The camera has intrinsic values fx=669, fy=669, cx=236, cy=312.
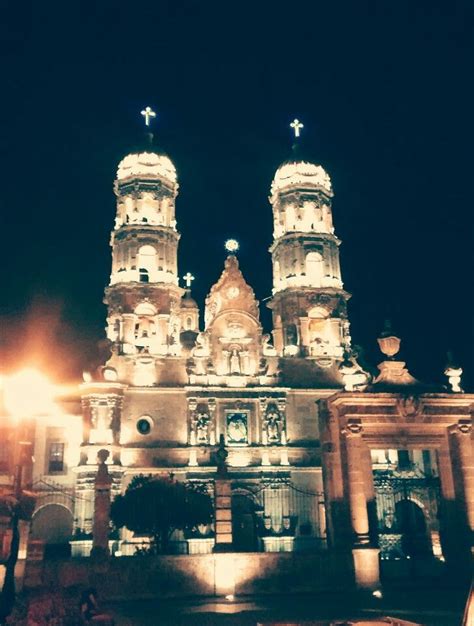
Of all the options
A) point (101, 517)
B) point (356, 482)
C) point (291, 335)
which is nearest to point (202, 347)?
point (291, 335)

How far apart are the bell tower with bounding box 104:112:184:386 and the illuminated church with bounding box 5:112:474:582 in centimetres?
10

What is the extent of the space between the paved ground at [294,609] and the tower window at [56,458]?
25.1 meters

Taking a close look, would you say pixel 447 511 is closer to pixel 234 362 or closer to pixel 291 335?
pixel 234 362

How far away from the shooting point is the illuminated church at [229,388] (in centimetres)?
4378

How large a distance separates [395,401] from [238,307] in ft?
76.3

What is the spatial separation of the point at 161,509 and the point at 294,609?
38.2ft

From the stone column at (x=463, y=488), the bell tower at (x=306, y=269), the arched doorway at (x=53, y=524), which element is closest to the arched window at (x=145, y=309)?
the bell tower at (x=306, y=269)

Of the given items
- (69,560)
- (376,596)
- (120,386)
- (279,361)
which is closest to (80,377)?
(120,386)

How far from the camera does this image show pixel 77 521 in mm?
42062

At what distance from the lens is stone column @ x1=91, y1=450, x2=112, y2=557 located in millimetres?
23344

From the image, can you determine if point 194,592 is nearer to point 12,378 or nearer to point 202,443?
point 12,378

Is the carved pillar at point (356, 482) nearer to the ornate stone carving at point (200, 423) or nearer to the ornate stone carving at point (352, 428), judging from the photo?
the ornate stone carving at point (352, 428)

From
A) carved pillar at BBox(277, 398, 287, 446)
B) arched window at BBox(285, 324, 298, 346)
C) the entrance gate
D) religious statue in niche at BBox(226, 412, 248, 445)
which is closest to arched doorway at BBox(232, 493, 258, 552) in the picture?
religious statue in niche at BBox(226, 412, 248, 445)

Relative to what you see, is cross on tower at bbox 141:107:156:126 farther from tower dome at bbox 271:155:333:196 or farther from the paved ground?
the paved ground
